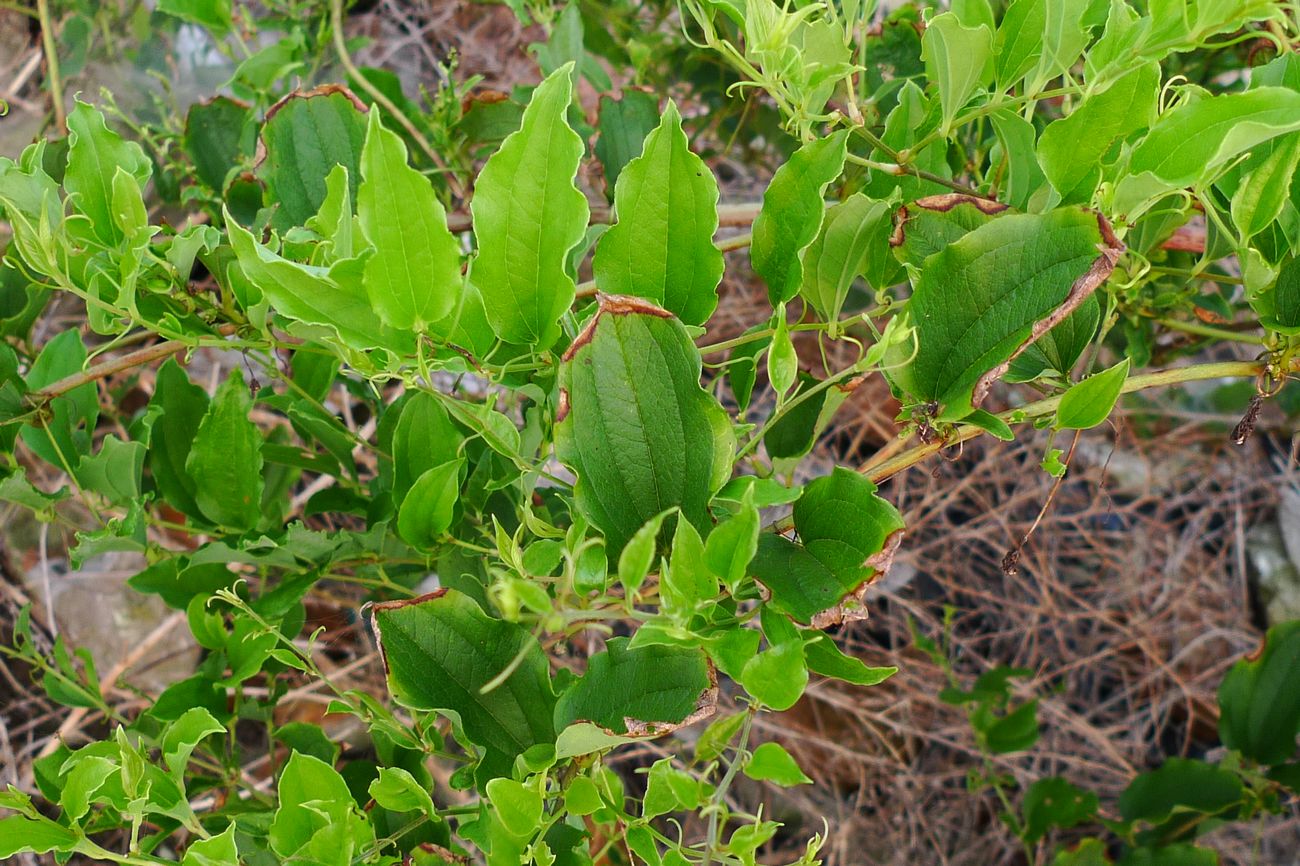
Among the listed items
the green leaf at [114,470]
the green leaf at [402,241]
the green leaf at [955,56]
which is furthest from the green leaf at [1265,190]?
the green leaf at [114,470]

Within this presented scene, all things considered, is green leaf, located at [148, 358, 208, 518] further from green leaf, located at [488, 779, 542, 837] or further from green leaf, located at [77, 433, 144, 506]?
green leaf, located at [488, 779, 542, 837]

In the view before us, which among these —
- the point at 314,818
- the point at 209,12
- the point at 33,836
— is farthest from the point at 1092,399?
the point at 209,12

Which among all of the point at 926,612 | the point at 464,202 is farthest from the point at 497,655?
the point at 926,612

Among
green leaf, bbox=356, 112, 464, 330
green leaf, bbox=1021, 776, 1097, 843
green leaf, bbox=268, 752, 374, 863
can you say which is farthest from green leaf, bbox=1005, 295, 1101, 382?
green leaf, bbox=1021, 776, 1097, 843

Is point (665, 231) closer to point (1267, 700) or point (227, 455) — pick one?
point (227, 455)

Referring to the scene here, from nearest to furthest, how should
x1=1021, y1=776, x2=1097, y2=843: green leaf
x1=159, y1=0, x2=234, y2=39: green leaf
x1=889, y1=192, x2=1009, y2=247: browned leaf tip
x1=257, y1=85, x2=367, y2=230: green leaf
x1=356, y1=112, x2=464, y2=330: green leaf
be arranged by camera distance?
x1=356, y1=112, x2=464, y2=330: green leaf → x1=889, y1=192, x2=1009, y2=247: browned leaf tip → x1=257, y1=85, x2=367, y2=230: green leaf → x1=159, y1=0, x2=234, y2=39: green leaf → x1=1021, y1=776, x2=1097, y2=843: green leaf

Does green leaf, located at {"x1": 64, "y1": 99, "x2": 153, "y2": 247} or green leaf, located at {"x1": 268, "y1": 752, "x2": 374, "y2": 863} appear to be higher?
green leaf, located at {"x1": 64, "y1": 99, "x2": 153, "y2": 247}

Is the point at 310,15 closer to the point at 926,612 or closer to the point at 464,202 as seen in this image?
the point at 464,202

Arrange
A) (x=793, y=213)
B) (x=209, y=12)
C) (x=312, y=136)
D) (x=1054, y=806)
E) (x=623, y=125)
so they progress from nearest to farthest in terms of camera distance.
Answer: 1. (x=793, y=213)
2. (x=312, y=136)
3. (x=623, y=125)
4. (x=209, y=12)
5. (x=1054, y=806)
